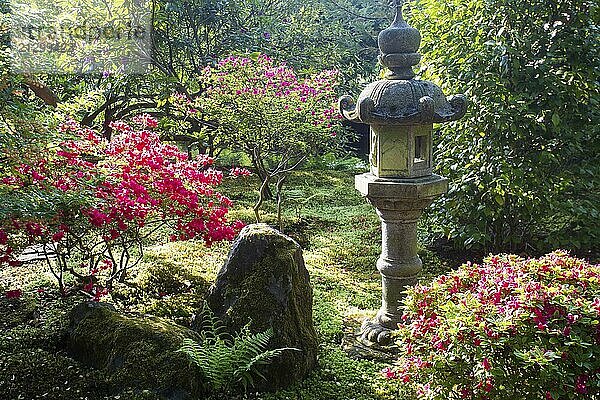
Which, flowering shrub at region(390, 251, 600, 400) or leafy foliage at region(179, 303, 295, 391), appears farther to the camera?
leafy foliage at region(179, 303, 295, 391)

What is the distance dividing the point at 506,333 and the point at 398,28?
8.42 ft

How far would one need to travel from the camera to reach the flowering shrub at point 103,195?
4.37 meters

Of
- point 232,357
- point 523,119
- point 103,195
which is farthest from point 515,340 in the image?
point 523,119

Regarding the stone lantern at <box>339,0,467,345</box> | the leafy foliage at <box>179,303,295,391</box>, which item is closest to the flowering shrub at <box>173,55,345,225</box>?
the stone lantern at <box>339,0,467,345</box>

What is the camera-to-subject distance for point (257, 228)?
14.3ft

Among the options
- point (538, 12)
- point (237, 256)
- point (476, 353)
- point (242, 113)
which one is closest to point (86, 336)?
point (237, 256)

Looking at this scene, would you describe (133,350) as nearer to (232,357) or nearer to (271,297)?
(232,357)

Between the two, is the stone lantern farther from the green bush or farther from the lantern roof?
the green bush

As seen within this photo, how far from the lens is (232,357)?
372 cm

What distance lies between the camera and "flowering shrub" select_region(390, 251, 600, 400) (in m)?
2.84

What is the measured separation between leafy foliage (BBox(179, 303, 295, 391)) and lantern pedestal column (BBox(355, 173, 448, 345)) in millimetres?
1260

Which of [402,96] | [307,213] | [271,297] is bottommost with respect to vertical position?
[307,213]

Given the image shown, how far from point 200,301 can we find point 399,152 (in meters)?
2.27

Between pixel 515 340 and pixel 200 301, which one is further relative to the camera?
pixel 200 301
